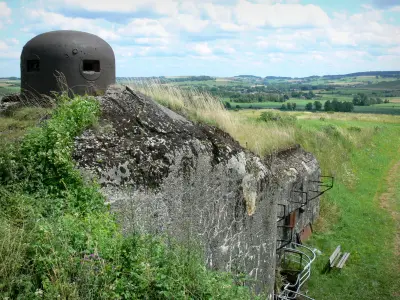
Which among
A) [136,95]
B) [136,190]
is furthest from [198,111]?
[136,190]

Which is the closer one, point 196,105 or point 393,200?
point 196,105

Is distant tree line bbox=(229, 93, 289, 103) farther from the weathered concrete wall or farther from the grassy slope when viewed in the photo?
the weathered concrete wall

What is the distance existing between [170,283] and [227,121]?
5.81 meters

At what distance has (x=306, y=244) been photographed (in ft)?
52.0

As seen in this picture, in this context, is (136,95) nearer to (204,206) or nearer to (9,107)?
(204,206)

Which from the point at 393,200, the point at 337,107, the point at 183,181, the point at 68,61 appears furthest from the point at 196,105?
the point at 337,107

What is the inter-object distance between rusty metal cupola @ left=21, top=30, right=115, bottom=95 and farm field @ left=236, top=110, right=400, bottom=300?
23.9ft

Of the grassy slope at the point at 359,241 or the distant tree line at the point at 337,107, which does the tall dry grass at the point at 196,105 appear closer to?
the grassy slope at the point at 359,241

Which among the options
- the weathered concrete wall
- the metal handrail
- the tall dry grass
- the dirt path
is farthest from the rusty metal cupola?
the dirt path

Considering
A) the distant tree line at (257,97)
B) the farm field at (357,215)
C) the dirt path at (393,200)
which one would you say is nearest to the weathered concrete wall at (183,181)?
the farm field at (357,215)

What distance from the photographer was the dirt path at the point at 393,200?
15.9 m

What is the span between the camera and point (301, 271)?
41.5 ft

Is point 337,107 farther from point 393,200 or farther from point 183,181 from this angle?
point 183,181

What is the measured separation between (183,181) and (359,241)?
1033 cm
